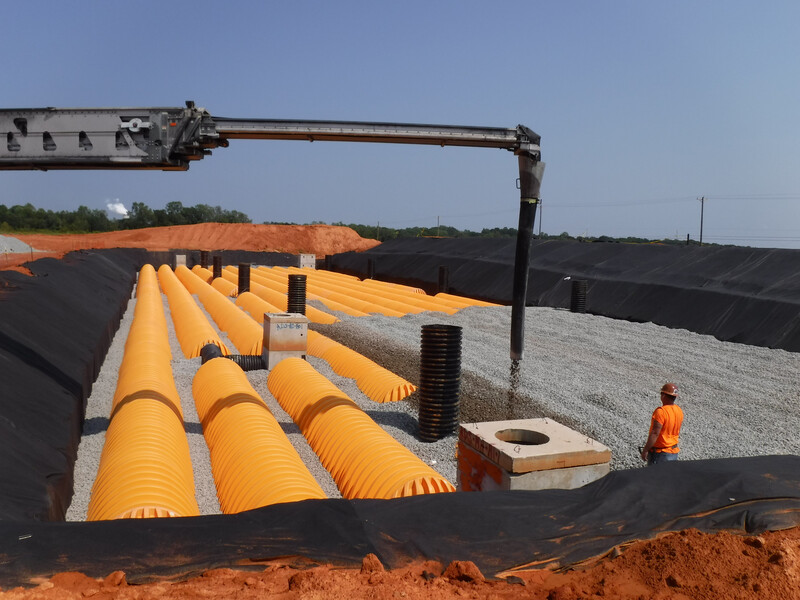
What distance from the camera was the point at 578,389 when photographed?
1168cm

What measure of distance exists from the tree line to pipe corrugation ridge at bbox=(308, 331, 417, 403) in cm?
7575

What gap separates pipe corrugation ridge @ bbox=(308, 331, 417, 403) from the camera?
35.6ft

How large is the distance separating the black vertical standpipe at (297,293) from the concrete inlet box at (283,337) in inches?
249

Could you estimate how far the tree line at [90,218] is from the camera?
3209 inches

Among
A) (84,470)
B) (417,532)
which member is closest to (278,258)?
(84,470)

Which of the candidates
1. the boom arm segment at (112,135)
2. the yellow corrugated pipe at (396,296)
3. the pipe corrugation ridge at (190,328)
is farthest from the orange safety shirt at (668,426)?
the yellow corrugated pipe at (396,296)

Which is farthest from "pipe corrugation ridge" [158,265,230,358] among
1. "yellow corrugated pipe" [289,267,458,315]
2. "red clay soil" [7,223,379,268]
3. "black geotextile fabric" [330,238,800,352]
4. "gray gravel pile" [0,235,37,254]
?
"red clay soil" [7,223,379,268]

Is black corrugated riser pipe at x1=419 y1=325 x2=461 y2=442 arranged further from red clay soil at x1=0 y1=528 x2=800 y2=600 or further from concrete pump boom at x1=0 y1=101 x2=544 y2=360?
red clay soil at x1=0 y1=528 x2=800 y2=600

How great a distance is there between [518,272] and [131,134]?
616 centimetres

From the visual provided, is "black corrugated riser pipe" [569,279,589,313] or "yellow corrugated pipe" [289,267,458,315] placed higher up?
"black corrugated riser pipe" [569,279,589,313]

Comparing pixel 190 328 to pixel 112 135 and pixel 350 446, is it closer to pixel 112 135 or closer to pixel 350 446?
pixel 112 135

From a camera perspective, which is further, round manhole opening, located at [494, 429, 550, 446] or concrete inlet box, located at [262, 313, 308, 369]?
concrete inlet box, located at [262, 313, 308, 369]

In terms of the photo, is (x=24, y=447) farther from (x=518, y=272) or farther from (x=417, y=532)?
(x=518, y=272)

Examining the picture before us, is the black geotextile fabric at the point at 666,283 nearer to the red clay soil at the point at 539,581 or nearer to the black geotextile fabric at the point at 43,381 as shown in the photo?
the red clay soil at the point at 539,581
